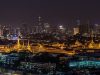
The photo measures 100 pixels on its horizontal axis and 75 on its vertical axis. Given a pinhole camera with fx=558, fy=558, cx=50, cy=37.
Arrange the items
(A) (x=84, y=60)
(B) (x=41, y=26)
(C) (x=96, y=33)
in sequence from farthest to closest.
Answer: (B) (x=41, y=26) < (C) (x=96, y=33) < (A) (x=84, y=60)

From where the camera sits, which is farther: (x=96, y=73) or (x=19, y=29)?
(x=19, y=29)

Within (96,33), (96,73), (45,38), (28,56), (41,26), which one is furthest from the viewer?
(41,26)

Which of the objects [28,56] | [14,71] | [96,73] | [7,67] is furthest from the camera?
[28,56]

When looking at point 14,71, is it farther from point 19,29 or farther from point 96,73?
point 19,29

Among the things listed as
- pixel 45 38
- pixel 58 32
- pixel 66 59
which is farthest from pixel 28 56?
pixel 58 32

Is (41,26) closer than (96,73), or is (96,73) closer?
(96,73)

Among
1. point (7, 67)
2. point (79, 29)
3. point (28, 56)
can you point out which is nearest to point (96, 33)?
point (79, 29)

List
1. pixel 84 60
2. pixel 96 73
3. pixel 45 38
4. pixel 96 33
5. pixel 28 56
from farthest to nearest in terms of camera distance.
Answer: pixel 96 33
pixel 45 38
pixel 28 56
pixel 84 60
pixel 96 73

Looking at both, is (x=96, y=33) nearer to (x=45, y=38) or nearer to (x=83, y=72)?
(x=45, y=38)
